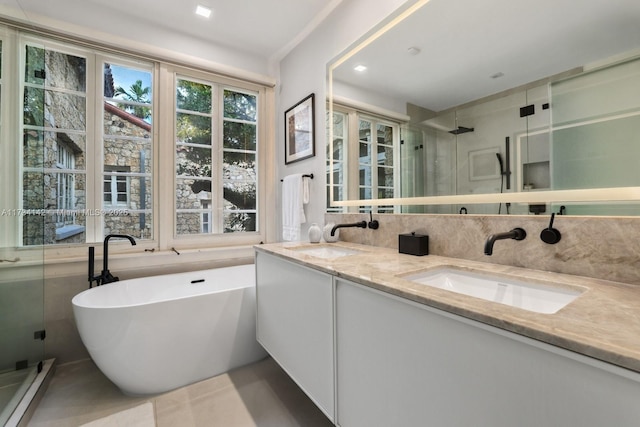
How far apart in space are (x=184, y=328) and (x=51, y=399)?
802 mm

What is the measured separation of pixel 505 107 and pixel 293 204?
1.70 metres

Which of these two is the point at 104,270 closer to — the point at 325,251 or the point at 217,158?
the point at 217,158

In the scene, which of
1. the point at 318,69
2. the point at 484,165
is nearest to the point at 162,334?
the point at 484,165

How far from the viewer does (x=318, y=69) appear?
2266mm

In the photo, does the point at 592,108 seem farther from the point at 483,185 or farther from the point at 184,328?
the point at 184,328

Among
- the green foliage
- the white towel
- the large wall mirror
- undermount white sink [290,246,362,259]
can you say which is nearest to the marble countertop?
the large wall mirror

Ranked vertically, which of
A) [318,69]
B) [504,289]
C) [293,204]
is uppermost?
[318,69]

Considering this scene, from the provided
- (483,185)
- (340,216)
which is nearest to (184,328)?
(340,216)

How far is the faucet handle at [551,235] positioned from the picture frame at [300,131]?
1.68 metres

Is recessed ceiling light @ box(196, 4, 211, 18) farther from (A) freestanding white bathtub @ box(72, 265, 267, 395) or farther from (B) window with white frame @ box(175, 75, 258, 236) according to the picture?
(A) freestanding white bathtub @ box(72, 265, 267, 395)

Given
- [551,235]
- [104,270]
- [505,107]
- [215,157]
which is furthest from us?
[215,157]

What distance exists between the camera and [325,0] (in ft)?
6.75

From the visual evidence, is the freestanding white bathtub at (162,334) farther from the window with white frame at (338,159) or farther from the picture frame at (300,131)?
the picture frame at (300,131)

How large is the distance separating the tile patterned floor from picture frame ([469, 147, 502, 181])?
1442mm
